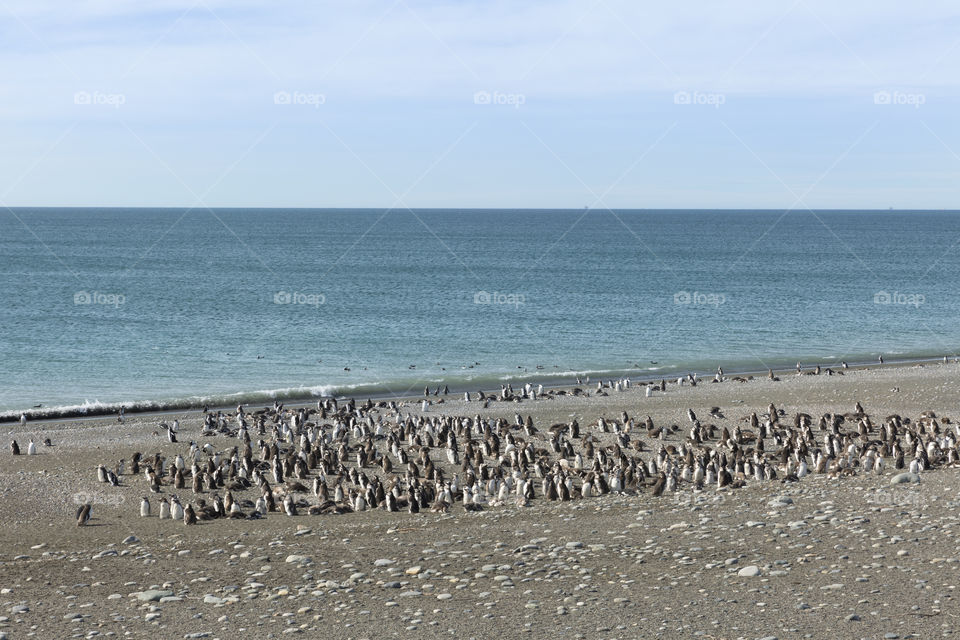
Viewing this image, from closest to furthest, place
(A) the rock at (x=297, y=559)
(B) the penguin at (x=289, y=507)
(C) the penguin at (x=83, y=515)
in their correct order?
(A) the rock at (x=297, y=559) < (C) the penguin at (x=83, y=515) < (B) the penguin at (x=289, y=507)

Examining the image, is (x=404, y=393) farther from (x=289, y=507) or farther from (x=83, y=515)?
(x=83, y=515)

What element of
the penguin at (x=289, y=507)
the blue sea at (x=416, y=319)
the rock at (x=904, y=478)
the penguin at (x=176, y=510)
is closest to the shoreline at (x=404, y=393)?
the blue sea at (x=416, y=319)

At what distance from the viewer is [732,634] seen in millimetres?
11047

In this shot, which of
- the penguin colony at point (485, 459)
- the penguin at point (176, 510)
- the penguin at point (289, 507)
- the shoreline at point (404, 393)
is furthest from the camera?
the shoreline at point (404, 393)

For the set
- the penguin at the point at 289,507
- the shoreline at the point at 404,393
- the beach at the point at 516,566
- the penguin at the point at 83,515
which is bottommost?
the beach at the point at 516,566

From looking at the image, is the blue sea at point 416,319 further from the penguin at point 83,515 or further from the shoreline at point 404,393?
the penguin at point 83,515

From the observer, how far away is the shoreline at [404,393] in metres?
36.3

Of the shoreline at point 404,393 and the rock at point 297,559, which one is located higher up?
the shoreline at point 404,393

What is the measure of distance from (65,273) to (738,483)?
93.2 metres

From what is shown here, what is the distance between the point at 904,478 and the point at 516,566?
29.5 feet

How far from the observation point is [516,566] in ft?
46.7

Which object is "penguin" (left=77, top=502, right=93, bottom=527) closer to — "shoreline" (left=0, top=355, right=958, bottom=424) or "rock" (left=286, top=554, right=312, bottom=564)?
"rock" (left=286, top=554, right=312, bottom=564)

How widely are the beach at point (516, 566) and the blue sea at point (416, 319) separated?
22.0 metres

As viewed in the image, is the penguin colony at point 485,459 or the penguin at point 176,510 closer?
the penguin at point 176,510
